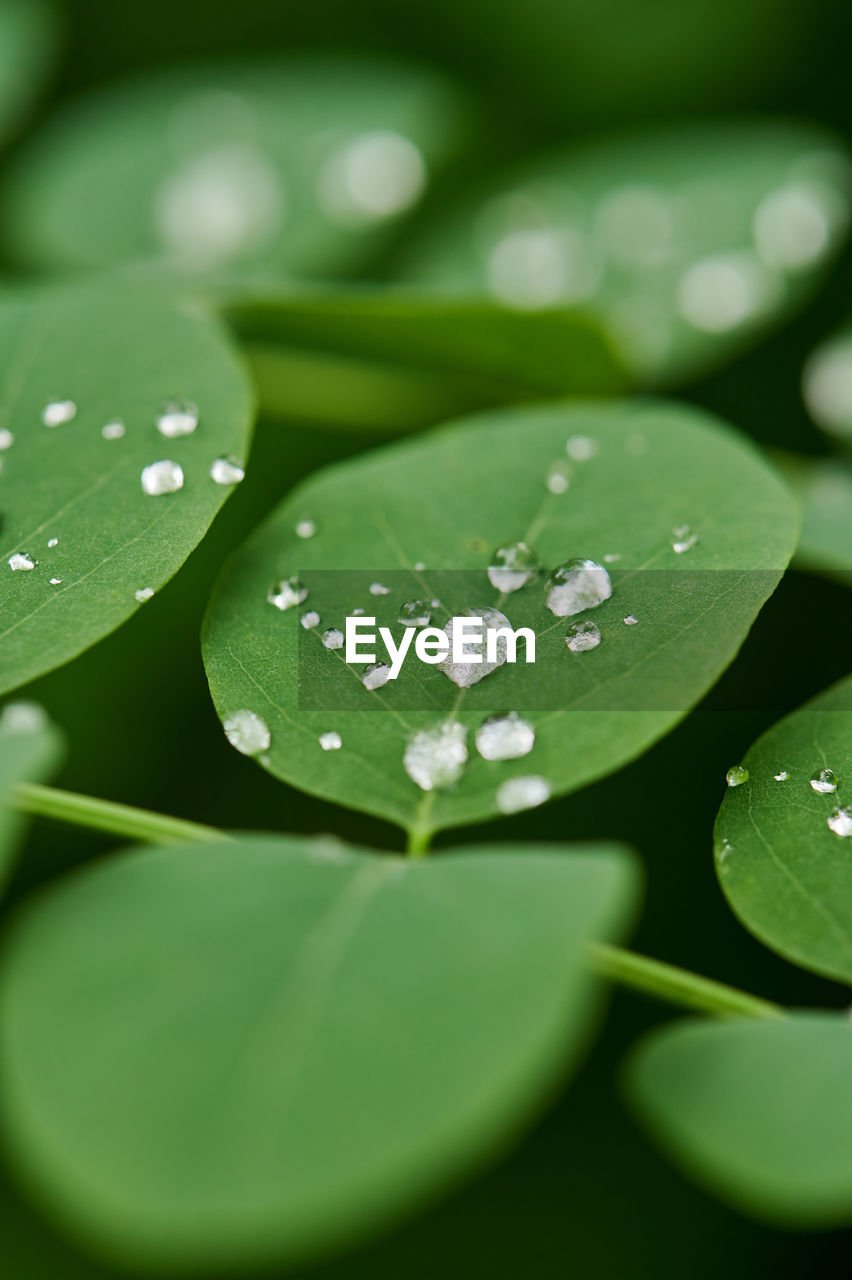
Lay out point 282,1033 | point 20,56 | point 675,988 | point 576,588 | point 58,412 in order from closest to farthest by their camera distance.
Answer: point 282,1033 → point 675,988 → point 576,588 → point 58,412 → point 20,56

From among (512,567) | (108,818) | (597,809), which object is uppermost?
(512,567)

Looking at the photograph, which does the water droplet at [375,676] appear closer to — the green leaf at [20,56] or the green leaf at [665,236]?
the green leaf at [665,236]

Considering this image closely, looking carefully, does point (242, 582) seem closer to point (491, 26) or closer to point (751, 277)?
point (751, 277)

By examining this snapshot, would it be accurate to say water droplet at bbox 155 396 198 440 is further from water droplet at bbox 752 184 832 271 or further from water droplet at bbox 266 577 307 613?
water droplet at bbox 752 184 832 271

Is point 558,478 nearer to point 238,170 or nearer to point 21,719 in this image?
point 21,719

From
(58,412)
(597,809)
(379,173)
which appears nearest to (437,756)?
(58,412)

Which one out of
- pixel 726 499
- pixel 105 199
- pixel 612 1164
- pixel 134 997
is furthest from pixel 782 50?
pixel 134 997

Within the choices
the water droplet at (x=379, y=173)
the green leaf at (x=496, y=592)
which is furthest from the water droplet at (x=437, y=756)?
the water droplet at (x=379, y=173)

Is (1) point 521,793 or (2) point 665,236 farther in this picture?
(2) point 665,236
